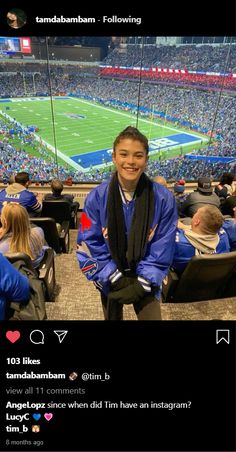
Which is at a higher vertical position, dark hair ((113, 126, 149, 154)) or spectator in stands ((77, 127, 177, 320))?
dark hair ((113, 126, 149, 154))

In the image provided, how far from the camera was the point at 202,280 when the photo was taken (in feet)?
6.41

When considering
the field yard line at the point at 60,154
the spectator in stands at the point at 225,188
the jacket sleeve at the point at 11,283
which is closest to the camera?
the jacket sleeve at the point at 11,283

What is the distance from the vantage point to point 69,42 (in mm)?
4281

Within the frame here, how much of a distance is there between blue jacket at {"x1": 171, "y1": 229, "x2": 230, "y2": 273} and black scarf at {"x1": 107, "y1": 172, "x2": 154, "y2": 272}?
480 mm

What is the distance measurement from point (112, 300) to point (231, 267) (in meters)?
0.86

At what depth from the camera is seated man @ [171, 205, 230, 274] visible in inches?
69.4

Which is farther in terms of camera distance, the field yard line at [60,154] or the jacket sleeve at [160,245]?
the field yard line at [60,154]

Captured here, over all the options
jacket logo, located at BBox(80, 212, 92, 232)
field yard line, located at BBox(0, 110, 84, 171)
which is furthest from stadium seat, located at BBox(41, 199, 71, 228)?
field yard line, located at BBox(0, 110, 84, 171)

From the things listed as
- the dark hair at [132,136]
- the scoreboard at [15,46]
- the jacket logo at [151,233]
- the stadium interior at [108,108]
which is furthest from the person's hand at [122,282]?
the scoreboard at [15,46]

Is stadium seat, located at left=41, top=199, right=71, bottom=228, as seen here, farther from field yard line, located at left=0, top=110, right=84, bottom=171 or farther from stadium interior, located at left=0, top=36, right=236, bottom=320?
field yard line, located at left=0, top=110, right=84, bottom=171

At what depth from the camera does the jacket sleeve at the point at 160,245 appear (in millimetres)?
1460
